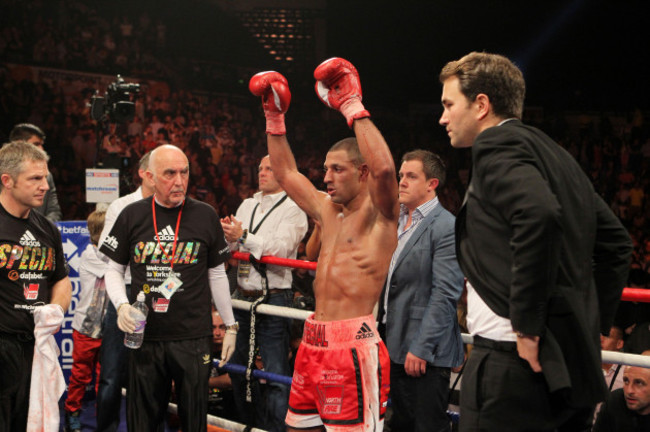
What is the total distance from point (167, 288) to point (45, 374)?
0.63m

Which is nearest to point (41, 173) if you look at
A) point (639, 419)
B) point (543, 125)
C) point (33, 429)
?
point (33, 429)

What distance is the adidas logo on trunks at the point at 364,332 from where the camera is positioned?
2359 millimetres

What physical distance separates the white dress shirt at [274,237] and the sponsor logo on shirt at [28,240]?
1.00m

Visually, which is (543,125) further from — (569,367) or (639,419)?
(569,367)

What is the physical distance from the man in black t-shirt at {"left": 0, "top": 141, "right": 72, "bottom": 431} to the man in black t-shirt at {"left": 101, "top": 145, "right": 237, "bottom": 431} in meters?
0.30

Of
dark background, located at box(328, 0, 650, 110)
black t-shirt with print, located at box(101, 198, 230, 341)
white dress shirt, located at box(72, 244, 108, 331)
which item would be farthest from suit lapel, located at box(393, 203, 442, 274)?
dark background, located at box(328, 0, 650, 110)

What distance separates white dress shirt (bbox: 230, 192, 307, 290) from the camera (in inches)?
135

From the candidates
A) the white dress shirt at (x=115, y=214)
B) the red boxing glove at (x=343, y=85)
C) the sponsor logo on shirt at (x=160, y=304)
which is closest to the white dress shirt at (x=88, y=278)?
the white dress shirt at (x=115, y=214)

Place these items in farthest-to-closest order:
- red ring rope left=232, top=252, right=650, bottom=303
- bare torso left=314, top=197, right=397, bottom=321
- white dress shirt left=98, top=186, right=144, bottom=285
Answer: white dress shirt left=98, top=186, right=144, bottom=285 → bare torso left=314, top=197, right=397, bottom=321 → red ring rope left=232, top=252, right=650, bottom=303

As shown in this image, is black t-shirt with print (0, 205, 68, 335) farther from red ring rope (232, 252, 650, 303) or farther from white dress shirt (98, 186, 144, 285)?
red ring rope (232, 252, 650, 303)

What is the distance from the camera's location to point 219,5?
45.3ft

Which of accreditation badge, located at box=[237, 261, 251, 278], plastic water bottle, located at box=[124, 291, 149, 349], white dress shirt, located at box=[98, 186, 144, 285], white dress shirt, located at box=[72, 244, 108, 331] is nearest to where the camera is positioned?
plastic water bottle, located at box=[124, 291, 149, 349]

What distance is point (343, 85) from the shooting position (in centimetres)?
230

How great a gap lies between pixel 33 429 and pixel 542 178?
2.38 metres
